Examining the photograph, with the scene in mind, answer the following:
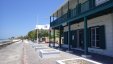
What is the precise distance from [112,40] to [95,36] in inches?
128

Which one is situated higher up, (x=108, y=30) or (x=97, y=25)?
(x=97, y=25)

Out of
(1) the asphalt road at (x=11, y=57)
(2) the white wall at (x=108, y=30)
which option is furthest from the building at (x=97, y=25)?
(1) the asphalt road at (x=11, y=57)

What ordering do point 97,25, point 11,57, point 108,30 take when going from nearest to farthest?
1. point 108,30
2. point 97,25
3. point 11,57

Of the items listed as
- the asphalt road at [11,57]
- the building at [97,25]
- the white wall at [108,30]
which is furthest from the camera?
the white wall at [108,30]

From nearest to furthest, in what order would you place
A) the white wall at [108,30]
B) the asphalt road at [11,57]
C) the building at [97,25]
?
the building at [97,25]
the asphalt road at [11,57]
the white wall at [108,30]

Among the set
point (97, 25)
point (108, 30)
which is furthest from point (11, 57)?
point (108, 30)

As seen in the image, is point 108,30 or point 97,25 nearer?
point 108,30

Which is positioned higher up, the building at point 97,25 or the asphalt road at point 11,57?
the building at point 97,25

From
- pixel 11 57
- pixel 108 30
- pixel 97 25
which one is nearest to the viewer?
pixel 108 30

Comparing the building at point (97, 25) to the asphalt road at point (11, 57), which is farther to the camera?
the asphalt road at point (11, 57)

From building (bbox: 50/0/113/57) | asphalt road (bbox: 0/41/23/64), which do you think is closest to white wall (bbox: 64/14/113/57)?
building (bbox: 50/0/113/57)

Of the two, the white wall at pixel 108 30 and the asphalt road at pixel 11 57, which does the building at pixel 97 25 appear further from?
the asphalt road at pixel 11 57

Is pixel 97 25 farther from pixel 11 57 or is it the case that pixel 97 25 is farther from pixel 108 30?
pixel 11 57

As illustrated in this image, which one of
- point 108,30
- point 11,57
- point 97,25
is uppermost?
point 97,25
